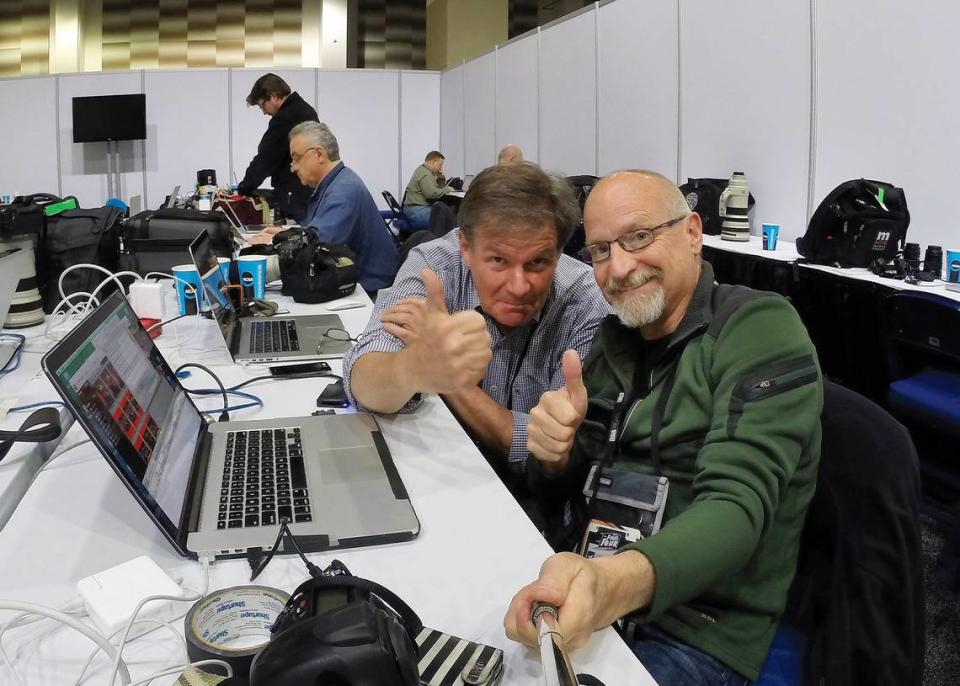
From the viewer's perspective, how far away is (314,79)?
8.79m

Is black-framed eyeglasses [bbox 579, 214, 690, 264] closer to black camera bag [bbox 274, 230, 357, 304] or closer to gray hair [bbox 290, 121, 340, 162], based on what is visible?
black camera bag [bbox 274, 230, 357, 304]

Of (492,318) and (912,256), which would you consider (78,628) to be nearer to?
(492,318)

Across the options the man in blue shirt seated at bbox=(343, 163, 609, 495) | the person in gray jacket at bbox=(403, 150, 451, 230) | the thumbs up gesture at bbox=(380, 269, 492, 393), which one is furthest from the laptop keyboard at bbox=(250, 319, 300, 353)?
the person in gray jacket at bbox=(403, 150, 451, 230)

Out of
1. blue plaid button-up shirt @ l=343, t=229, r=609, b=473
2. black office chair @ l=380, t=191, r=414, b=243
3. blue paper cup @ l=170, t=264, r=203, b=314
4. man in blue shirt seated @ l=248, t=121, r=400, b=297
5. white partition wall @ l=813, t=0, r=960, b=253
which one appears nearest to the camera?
blue plaid button-up shirt @ l=343, t=229, r=609, b=473

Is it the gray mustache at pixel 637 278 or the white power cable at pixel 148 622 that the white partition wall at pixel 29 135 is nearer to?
the gray mustache at pixel 637 278

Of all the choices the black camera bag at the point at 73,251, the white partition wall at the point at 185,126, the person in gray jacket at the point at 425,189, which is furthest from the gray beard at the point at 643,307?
the white partition wall at the point at 185,126

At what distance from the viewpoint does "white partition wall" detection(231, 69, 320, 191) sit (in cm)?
866

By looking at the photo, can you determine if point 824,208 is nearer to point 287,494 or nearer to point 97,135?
point 287,494

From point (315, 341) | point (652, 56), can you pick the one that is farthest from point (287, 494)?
point (652, 56)

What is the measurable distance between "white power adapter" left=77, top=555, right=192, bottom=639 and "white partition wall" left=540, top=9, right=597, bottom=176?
188 inches

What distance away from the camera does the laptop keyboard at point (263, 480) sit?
108 centimetres

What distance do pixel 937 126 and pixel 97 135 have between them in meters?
8.47

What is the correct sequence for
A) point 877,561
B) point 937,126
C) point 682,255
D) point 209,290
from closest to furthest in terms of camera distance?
point 877,561
point 682,255
point 209,290
point 937,126

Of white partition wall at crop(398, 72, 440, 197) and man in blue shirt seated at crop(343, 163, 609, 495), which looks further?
white partition wall at crop(398, 72, 440, 197)
